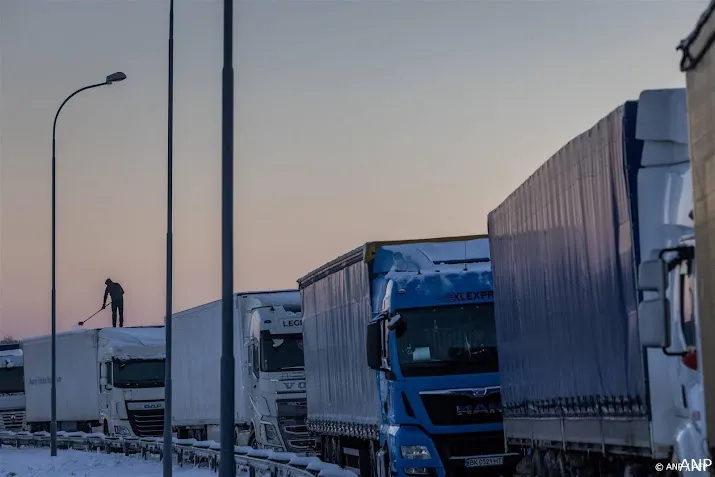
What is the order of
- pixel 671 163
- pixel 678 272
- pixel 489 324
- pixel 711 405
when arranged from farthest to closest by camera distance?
pixel 489 324 < pixel 671 163 < pixel 678 272 < pixel 711 405

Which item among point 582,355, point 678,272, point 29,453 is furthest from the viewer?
point 29,453

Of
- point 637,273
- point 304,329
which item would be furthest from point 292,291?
point 637,273

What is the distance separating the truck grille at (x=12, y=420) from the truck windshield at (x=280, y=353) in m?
32.6

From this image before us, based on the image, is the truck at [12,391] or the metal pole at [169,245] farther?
→ the truck at [12,391]

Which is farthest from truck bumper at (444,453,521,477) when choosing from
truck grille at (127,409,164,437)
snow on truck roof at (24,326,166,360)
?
snow on truck roof at (24,326,166,360)

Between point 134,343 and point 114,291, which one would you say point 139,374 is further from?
point 114,291

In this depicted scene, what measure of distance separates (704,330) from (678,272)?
866 mm

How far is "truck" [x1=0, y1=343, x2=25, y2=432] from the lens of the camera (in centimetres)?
6169

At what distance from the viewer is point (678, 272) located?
30.1 ft

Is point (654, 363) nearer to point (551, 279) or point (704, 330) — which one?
point (704, 330)

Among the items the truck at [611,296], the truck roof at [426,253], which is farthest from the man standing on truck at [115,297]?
the truck at [611,296]

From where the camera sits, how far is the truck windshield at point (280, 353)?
32094 mm

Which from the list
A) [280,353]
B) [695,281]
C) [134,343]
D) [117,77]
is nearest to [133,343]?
[134,343]

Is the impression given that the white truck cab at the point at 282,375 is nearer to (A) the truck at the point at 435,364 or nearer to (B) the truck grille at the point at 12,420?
(A) the truck at the point at 435,364
